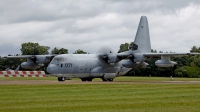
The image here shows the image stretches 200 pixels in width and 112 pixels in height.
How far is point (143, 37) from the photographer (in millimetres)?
65562

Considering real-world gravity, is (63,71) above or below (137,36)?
below

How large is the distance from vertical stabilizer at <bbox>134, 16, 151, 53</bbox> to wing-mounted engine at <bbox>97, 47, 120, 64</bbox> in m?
5.17

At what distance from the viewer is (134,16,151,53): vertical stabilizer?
64812 millimetres

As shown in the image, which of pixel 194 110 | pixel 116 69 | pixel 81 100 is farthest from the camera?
pixel 116 69

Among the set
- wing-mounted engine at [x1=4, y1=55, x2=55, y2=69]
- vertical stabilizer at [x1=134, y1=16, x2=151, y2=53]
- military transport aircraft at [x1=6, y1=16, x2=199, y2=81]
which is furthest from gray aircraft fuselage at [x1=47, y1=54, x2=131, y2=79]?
wing-mounted engine at [x1=4, y1=55, x2=55, y2=69]

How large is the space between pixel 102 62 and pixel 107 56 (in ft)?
3.75

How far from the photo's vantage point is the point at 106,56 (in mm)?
60781

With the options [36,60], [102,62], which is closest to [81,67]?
[102,62]

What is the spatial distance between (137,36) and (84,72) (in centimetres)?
1092

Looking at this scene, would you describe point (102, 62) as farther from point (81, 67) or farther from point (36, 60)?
point (36, 60)

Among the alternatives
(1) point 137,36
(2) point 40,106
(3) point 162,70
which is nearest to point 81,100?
(2) point 40,106

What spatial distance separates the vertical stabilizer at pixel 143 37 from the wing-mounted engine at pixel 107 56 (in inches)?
204

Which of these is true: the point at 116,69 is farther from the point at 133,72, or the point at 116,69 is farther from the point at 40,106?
the point at 133,72

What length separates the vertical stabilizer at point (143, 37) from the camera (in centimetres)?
6481
